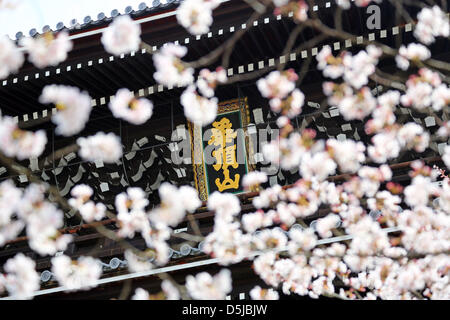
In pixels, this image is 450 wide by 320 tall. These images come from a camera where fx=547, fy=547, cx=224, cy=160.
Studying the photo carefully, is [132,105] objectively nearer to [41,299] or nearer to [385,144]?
[385,144]

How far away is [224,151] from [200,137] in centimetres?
45

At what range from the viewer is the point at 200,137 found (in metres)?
7.21

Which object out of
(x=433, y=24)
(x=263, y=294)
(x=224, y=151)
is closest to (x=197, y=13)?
(x=433, y=24)

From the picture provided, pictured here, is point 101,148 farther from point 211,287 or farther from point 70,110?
point 211,287

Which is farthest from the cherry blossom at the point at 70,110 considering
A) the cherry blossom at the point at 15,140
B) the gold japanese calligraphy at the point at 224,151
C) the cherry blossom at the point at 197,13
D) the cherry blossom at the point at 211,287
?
the gold japanese calligraphy at the point at 224,151

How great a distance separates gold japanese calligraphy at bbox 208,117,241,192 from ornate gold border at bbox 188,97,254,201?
0.51ft

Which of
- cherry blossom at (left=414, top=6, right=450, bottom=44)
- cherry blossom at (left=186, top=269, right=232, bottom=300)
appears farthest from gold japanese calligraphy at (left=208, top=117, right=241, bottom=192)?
cherry blossom at (left=414, top=6, right=450, bottom=44)

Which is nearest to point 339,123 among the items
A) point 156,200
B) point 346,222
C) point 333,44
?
point 333,44

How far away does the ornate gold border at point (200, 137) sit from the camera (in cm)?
692

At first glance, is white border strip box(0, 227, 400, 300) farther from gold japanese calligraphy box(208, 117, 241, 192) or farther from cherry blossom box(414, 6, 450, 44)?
cherry blossom box(414, 6, 450, 44)

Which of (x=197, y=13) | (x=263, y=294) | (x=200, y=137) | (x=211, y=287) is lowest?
(x=263, y=294)

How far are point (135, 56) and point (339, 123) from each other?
2687mm

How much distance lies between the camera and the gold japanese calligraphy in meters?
6.87

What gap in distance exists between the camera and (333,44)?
20.4ft
